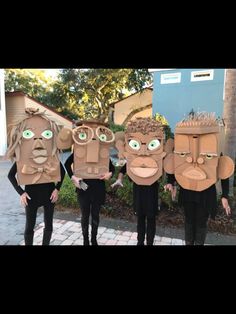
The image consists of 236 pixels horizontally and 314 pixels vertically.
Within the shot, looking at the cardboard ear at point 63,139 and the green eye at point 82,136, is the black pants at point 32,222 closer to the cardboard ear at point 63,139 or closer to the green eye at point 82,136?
the cardboard ear at point 63,139

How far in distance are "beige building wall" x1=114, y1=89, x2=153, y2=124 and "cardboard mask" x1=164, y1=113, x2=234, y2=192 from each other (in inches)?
522

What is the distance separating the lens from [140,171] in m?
2.72

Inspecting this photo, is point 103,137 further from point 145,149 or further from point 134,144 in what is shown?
point 145,149

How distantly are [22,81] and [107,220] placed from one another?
1857 cm

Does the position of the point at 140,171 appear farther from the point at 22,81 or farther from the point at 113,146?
the point at 22,81

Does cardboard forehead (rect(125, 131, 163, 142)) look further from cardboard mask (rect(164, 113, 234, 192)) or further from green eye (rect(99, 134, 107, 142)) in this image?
green eye (rect(99, 134, 107, 142))

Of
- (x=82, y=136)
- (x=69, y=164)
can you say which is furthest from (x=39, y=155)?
(x=82, y=136)

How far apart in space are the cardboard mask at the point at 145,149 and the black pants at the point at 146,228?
0.40m

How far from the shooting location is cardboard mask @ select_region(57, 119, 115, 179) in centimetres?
277

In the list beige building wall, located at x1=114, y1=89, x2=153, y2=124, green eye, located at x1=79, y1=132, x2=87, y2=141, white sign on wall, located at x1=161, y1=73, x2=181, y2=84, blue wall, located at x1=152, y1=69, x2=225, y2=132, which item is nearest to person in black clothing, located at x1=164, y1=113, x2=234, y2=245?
green eye, located at x1=79, y1=132, x2=87, y2=141

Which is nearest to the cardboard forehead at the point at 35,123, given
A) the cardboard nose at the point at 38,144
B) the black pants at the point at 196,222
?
the cardboard nose at the point at 38,144

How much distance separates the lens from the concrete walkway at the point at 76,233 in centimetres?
350

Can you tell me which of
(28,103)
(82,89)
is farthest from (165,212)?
(82,89)

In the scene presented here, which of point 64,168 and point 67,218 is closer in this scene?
point 64,168
